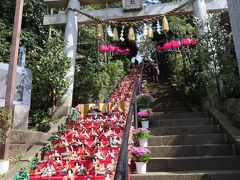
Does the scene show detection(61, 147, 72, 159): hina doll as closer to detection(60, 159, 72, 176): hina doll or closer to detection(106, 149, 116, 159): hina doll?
detection(60, 159, 72, 176): hina doll

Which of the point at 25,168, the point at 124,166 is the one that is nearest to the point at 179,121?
the point at 25,168

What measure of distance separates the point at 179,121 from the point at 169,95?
5276mm

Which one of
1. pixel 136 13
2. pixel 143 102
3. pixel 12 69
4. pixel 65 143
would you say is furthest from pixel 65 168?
pixel 136 13

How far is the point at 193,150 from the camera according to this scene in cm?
601

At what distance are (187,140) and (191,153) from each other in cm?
50

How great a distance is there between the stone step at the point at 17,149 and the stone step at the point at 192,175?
139 inches

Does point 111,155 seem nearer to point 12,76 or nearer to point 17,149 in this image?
point 17,149

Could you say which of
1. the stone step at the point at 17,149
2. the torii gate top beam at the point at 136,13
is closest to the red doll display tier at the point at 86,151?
the stone step at the point at 17,149

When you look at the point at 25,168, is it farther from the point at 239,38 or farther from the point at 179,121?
the point at 239,38

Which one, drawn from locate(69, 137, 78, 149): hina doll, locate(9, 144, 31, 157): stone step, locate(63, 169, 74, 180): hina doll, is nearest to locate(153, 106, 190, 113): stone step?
locate(69, 137, 78, 149): hina doll

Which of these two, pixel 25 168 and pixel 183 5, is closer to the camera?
pixel 25 168

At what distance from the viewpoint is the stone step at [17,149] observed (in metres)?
7.42

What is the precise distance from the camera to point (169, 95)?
13.0 m

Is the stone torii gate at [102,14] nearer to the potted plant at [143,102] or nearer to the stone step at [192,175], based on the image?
the potted plant at [143,102]
